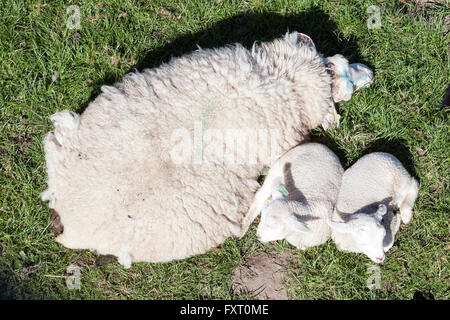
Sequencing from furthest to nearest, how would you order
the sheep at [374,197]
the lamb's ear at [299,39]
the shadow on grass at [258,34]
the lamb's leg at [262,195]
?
the shadow on grass at [258,34] → the lamb's ear at [299,39] → the lamb's leg at [262,195] → the sheep at [374,197]

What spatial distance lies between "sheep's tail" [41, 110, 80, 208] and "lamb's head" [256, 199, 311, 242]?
152 cm

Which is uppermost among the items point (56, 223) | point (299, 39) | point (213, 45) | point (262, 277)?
point (299, 39)

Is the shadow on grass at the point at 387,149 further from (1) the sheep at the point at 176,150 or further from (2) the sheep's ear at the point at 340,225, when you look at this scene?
(2) the sheep's ear at the point at 340,225

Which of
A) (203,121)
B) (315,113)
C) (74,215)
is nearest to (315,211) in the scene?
(315,113)

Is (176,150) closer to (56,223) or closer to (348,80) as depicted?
(56,223)

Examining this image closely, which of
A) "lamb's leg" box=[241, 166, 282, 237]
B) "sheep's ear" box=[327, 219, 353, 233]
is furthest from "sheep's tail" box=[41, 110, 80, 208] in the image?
"sheep's ear" box=[327, 219, 353, 233]

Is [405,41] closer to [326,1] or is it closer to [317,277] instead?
[326,1]

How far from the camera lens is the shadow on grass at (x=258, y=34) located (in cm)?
442

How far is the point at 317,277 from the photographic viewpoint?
4121mm

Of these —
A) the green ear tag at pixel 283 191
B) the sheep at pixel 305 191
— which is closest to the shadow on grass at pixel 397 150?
the sheep at pixel 305 191

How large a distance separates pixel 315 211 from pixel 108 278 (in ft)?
6.72

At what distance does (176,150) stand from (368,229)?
1476 millimetres

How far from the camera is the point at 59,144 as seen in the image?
11.4ft

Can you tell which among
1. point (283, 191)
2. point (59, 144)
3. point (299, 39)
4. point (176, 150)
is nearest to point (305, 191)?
point (283, 191)
